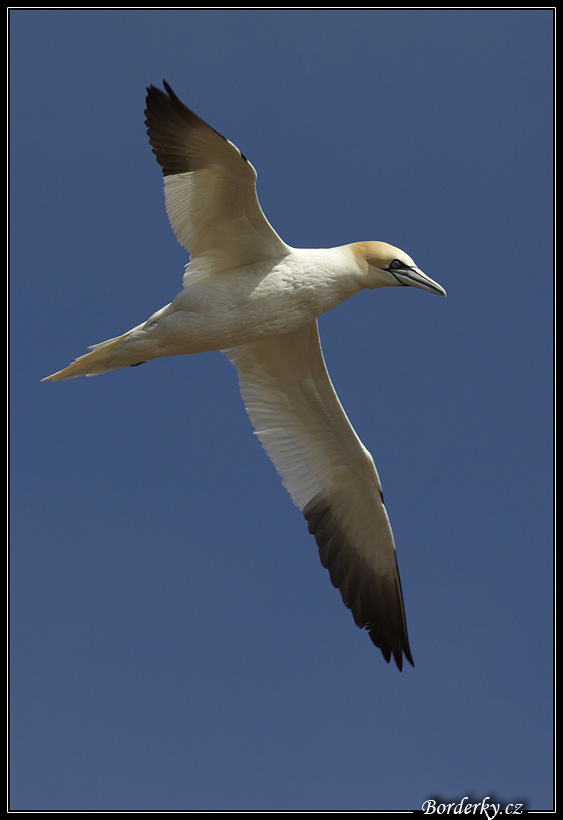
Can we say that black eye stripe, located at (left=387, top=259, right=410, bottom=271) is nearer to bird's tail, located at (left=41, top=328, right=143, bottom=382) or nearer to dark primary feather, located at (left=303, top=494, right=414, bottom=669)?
bird's tail, located at (left=41, top=328, right=143, bottom=382)

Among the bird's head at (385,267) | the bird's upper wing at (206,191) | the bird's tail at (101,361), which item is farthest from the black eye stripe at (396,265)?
the bird's tail at (101,361)

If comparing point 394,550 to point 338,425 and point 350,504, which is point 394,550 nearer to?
point 350,504

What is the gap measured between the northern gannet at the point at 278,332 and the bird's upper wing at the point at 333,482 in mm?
12

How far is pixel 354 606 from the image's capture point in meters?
11.0

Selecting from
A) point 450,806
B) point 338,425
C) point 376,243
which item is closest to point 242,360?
point 338,425

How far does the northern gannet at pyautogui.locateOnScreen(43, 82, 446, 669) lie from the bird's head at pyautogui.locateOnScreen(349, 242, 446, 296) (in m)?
0.01

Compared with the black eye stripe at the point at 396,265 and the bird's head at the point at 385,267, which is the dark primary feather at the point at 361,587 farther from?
the black eye stripe at the point at 396,265

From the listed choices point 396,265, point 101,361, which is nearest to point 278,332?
point 396,265

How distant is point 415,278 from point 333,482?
8.96ft

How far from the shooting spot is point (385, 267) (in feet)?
32.1

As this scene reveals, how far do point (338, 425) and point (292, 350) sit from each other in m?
1.10

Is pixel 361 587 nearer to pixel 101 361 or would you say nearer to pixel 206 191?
pixel 101 361

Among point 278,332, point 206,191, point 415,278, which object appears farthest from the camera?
point 415,278

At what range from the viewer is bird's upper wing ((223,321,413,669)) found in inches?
432
